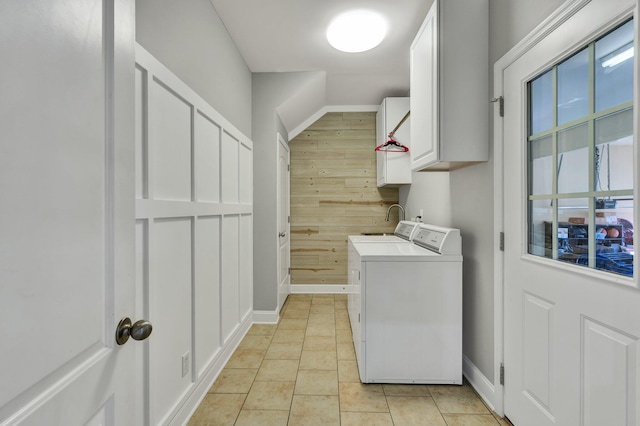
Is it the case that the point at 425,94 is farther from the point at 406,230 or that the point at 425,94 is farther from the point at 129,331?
the point at 129,331

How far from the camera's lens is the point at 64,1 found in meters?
0.54

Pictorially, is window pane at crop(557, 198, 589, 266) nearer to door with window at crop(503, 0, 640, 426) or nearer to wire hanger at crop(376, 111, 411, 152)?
door with window at crop(503, 0, 640, 426)

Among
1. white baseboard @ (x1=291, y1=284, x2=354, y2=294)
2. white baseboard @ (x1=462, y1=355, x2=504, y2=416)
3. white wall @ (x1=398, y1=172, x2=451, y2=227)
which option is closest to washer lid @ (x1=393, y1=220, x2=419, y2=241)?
white wall @ (x1=398, y1=172, x2=451, y2=227)

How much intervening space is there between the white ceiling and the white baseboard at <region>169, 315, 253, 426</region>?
2342mm

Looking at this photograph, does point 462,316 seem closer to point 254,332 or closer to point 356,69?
point 254,332

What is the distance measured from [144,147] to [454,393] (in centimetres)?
215

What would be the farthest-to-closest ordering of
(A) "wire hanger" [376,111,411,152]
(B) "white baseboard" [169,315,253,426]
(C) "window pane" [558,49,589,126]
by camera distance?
(A) "wire hanger" [376,111,411,152] < (B) "white baseboard" [169,315,253,426] < (C) "window pane" [558,49,589,126]

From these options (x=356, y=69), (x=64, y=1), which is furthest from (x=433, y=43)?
(x=64, y=1)

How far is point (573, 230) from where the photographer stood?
3.95 ft

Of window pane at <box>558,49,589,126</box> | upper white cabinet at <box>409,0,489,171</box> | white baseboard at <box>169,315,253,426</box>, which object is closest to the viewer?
window pane at <box>558,49,589,126</box>

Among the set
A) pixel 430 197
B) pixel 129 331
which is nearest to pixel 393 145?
pixel 430 197

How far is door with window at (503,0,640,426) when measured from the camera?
0.98 metres

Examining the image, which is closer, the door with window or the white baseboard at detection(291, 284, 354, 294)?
the door with window

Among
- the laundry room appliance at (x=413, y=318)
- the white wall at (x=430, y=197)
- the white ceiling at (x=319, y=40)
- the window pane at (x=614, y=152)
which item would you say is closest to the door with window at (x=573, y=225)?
the window pane at (x=614, y=152)
